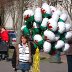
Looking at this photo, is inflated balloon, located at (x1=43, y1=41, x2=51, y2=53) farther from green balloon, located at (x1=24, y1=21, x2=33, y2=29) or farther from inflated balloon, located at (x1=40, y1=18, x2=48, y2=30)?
green balloon, located at (x1=24, y1=21, x2=33, y2=29)

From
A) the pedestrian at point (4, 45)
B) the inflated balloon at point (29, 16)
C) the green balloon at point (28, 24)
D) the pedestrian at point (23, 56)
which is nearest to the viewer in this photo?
the inflated balloon at point (29, 16)

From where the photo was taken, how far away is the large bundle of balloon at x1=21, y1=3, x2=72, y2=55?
9823 millimetres

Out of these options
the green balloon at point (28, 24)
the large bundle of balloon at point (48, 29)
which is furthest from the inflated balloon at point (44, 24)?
the green balloon at point (28, 24)

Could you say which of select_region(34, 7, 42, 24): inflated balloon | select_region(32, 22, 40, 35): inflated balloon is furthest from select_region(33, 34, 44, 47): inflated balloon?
select_region(34, 7, 42, 24): inflated balloon

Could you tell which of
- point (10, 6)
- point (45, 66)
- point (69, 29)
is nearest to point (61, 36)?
point (69, 29)

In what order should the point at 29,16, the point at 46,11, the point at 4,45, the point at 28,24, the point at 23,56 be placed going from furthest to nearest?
1. the point at 4,45
2. the point at 23,56
3. the point at 28,24
4. the point at 29,16
5. the point at 46,11

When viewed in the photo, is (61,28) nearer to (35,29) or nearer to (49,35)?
(49,35)

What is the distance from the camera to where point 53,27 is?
32.2ft

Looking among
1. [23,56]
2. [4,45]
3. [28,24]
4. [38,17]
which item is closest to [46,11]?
[38,17]

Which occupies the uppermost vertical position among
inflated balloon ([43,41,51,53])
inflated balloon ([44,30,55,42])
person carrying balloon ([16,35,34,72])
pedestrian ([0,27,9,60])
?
inflated balloon ([44,30,55,42])

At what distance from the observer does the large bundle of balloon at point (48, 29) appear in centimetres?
982

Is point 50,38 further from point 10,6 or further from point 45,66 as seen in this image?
point 10,6

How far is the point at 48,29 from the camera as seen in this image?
9.86m

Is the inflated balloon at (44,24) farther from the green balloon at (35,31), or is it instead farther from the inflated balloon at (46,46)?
the inflated balloon at (46,46)
